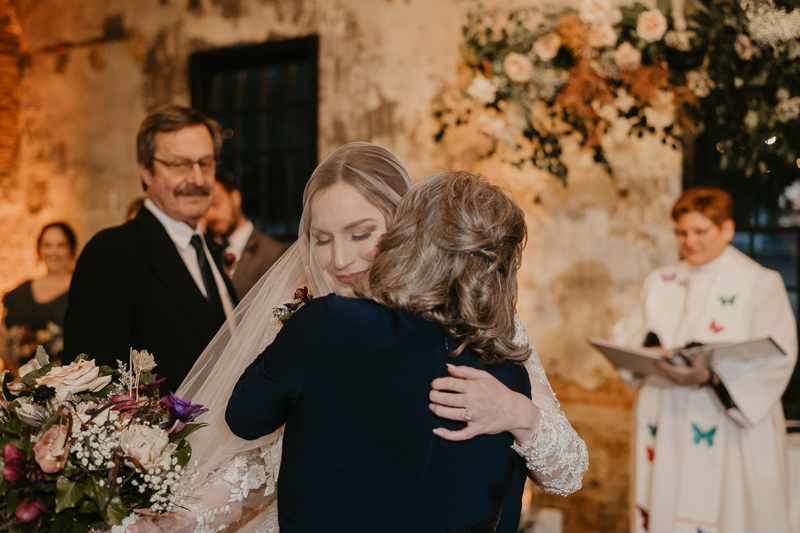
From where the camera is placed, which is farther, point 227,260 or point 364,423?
point 227,260

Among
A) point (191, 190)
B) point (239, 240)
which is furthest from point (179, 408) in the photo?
point (239, 240)

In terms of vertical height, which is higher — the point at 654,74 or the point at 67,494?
the point at 654,74

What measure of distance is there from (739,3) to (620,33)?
61cm

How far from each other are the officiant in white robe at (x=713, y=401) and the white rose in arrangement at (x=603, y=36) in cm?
98

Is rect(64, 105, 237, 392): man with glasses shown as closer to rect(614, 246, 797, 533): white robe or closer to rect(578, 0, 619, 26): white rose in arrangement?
rect(578, 0, 619, 26): white rose in arrangement

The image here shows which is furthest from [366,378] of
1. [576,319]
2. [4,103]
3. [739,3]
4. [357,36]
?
[4,103]

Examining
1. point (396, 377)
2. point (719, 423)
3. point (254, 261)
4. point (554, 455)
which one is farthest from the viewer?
point (254, 261)

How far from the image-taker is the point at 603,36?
3514 mm

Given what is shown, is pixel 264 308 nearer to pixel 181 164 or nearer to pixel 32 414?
pixel 32 414

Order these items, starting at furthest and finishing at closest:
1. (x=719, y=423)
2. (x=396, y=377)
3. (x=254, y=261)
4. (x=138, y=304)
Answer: (x=254, y=261)
(x=719, y=423)
(x=138, y=304)
(x=396, y=377)

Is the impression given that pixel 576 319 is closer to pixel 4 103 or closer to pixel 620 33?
pixel 620 33

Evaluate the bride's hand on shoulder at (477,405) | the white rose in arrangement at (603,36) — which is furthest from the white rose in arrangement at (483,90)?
the bride's hand on shoulder at (477,405)

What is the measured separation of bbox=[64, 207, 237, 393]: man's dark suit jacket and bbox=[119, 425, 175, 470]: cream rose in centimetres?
Result: 96

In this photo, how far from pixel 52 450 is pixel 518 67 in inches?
126
